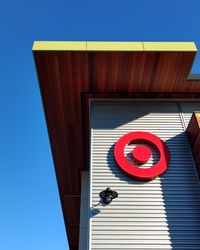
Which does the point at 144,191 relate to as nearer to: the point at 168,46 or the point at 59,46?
the point at 168,46

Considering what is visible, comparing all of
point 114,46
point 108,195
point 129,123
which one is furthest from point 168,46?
point 108,195

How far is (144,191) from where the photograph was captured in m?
7.45

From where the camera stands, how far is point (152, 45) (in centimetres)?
823

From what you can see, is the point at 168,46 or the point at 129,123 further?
the point at 129,123

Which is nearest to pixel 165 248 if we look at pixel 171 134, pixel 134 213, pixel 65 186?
pixel 134 213

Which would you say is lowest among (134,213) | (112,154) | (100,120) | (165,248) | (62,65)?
(165,248)

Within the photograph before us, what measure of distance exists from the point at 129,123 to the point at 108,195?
256 centimetres

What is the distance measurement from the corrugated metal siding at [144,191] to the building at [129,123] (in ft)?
0.07

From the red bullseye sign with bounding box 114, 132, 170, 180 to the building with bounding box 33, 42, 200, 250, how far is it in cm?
12

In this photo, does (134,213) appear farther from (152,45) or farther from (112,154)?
(152,45)

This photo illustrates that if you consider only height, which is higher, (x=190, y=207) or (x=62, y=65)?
(x=62, y=65)

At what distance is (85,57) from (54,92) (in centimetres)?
155

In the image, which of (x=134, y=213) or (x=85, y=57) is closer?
(x=134, y=213)

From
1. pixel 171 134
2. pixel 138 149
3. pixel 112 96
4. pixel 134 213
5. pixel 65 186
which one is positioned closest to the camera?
pixel 134 213
